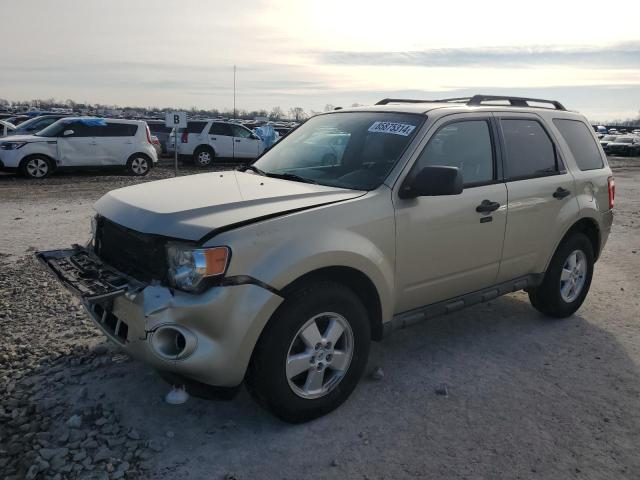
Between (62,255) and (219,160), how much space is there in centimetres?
1780

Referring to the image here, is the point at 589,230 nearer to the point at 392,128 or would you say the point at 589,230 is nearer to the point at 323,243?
the point at 392,128

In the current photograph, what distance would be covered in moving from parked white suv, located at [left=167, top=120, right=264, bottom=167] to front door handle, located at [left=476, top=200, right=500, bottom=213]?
1721 centimetres

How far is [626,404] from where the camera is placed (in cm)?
367

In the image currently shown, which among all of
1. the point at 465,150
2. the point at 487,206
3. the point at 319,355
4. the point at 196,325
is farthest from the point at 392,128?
the point at 196,325

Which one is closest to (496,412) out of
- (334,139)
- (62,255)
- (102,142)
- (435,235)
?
(435,235)

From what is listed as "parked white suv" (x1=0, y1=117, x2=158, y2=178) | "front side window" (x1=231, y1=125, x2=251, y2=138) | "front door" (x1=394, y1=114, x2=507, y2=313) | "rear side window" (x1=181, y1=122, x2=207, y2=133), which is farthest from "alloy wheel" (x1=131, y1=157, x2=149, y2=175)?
"front door" (x1=394, y1=114, x2=507, y2=313)

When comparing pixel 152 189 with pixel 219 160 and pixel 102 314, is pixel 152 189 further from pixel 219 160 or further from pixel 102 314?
pixel 219 160

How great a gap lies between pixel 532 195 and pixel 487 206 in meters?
0.63

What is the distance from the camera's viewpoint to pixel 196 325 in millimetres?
2795

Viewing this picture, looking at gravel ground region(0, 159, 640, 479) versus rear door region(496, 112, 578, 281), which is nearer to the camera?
gravel ground region(0, 159, 640, 479)

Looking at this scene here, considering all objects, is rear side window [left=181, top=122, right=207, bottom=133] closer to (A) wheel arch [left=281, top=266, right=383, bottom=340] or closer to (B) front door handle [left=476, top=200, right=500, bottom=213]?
(B) front door handle [left=476, top=200, right=500, bottom=213]

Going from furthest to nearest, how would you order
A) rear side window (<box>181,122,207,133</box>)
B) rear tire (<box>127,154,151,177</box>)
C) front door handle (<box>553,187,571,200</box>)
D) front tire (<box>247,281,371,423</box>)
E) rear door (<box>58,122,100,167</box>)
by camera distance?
rear side window (<box>181,122,207,133</box>)
rear tire (<box>127,154,151,177</box>)
rear door (<box>58,122,100,167</box>)
front door handle (<box>553,187,571,200</box>)
front tire (<box>247,281,371,423</box>)

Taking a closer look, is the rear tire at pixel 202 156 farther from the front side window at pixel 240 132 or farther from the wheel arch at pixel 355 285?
the wheel arch at pixel 355 285

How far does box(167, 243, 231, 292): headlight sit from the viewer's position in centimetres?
280
